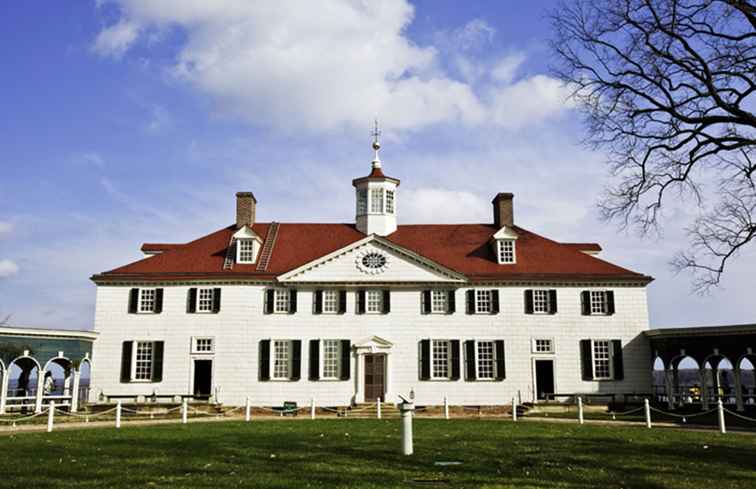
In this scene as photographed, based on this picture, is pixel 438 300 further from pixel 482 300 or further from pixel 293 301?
pixel 293 301

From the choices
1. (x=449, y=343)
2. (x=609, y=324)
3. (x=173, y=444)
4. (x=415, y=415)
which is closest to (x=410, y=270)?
(x=449, y=343)

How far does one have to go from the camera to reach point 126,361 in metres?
29.4

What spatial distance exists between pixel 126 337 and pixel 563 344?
19714 mm

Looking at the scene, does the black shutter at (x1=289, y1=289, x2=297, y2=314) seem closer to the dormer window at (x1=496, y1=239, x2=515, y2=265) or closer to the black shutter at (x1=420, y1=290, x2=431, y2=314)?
the black shutter at (x1=420, y1=290, x2=431, y2=314)

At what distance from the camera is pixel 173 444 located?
15172mm

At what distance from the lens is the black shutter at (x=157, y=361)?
29.3 meters

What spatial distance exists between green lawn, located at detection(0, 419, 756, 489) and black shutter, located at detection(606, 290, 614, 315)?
11.6 metres

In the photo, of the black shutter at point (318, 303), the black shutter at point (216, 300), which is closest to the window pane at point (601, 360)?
the black shutter at point (318, 303)

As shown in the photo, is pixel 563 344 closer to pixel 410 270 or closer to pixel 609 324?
pixel 609 324

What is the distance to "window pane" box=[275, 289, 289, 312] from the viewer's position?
30.2 metres

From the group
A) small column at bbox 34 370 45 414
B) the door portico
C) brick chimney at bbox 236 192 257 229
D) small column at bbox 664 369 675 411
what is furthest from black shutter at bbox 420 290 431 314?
small column at bbox 34 370 45 414

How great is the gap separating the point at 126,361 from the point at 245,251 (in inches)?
283

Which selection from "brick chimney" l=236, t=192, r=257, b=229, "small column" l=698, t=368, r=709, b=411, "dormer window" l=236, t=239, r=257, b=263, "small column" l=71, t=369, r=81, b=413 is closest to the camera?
"small column" l=698, t=368, r=709, b=411

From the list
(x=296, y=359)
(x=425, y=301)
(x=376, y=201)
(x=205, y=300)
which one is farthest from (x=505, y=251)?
(x=205, y=300)
